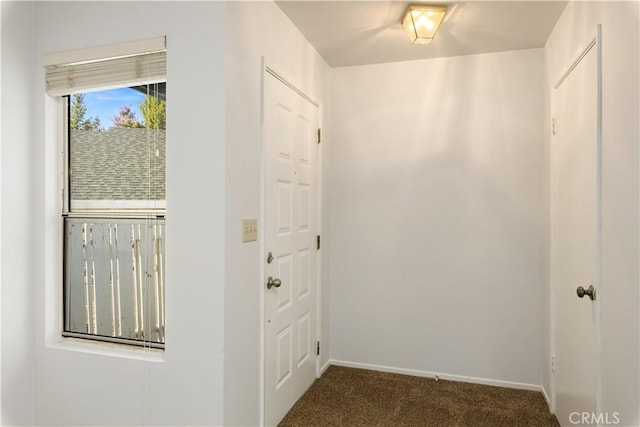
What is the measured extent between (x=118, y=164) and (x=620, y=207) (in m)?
2.38

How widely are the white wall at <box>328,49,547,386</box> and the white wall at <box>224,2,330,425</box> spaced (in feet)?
3.76

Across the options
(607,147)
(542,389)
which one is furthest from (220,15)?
(542,389)

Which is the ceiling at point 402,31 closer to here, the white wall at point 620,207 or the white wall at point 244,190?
the white wall at point 244,190

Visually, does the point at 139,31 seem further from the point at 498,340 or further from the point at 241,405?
the point at 498,340

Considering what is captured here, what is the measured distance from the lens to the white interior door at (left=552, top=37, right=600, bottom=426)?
5.95ft

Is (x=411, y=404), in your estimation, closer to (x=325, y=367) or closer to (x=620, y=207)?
(x=325, y=367)

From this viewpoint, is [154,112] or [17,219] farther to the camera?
[17,219]

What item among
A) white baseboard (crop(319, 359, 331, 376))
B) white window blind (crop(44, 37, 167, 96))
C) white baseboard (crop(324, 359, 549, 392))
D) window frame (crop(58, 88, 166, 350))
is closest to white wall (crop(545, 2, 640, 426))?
white baseboard (crop(324, 359, 549, 392))

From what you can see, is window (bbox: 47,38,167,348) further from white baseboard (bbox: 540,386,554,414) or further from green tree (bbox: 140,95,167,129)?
white baseboard (bbox: 540,386,554,414)

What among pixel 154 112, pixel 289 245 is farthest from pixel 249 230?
pixel 154 112

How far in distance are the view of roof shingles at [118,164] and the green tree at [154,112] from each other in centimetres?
4

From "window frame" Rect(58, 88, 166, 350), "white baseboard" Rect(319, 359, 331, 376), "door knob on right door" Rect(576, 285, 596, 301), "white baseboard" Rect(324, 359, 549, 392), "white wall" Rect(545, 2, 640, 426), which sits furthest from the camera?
"white baseboard" Rect(319, 359, 331, 376)

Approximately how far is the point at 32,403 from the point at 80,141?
1497 mm

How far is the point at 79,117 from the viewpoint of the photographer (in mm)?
2254
